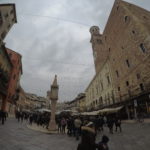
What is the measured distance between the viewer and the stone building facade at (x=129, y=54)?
61.3 ft

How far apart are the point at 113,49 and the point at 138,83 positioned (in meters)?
13.6

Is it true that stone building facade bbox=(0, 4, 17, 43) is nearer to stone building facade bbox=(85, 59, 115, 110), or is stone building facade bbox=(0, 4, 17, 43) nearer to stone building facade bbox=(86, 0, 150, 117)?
stone building facade bbox=(86, 0, 150, 117)

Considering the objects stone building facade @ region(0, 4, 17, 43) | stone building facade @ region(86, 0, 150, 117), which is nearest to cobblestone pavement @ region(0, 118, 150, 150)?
stone building facade @ region(86, 0, 150, 117)

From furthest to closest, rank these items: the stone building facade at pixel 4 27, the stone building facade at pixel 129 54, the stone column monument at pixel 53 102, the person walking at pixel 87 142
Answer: the stone building facade at pixel 4 27 → the stone building facade at pixel 129 54 → the stone column monument at pixel 53 102 → the person walking at pixel 87 142

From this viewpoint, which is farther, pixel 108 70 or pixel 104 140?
pixel 108 70

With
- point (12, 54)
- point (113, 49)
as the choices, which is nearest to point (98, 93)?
point (113, 49)

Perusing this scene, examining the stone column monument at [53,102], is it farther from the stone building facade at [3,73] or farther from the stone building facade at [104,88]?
the stone building facade at [104,88]

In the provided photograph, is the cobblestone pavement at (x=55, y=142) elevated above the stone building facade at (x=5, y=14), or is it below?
below

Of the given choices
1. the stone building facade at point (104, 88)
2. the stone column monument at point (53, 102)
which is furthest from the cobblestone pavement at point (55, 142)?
the stone building facade at point (104, 88)

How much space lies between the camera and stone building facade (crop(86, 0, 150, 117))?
18.7m

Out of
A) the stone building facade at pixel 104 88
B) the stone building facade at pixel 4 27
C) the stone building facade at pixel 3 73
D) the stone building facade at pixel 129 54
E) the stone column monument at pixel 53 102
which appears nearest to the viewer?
the stone column monument at pixel 53 102

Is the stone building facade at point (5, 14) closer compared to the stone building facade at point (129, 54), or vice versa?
the stone building facade at point (129, 54)

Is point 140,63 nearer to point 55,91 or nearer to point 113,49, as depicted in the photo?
point 113,49

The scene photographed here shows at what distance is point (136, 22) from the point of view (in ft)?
69.9
